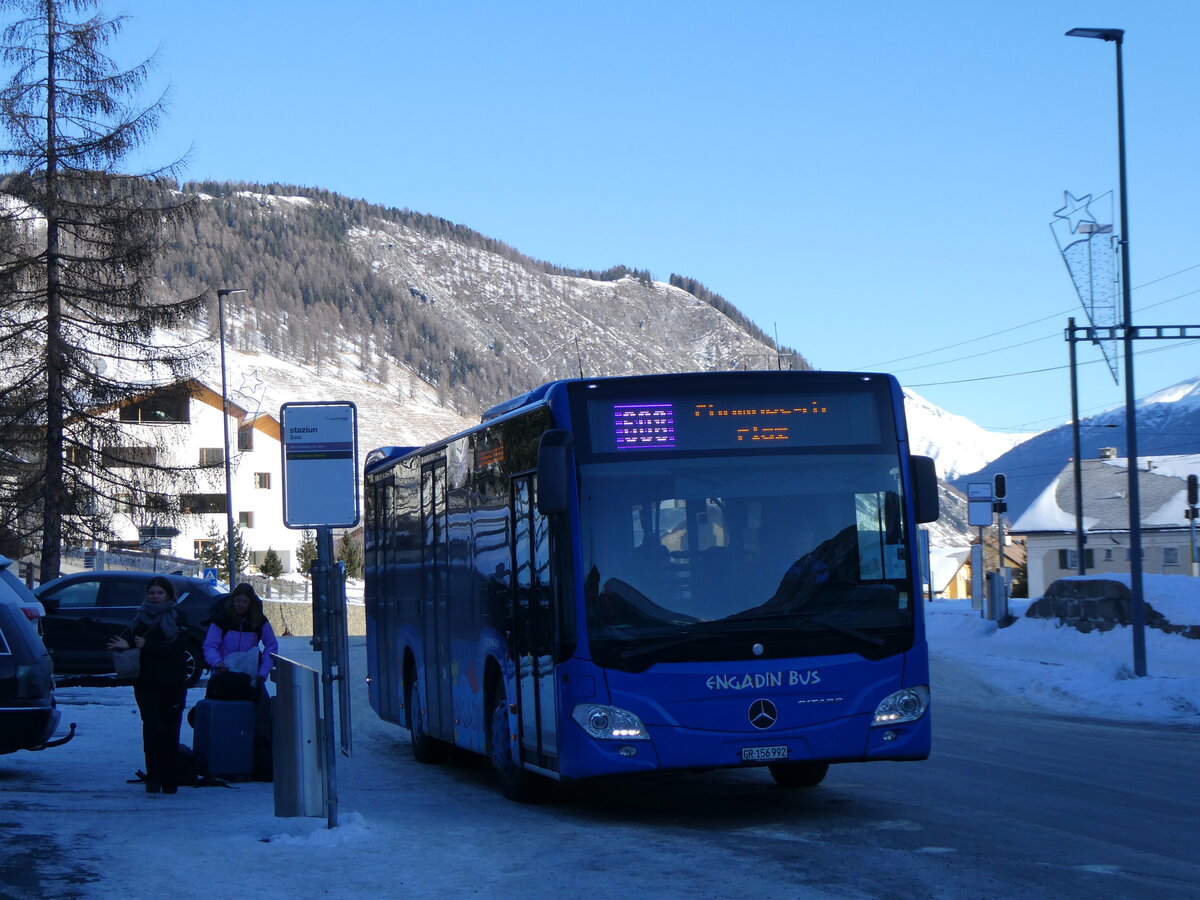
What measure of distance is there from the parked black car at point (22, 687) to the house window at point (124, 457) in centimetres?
2330

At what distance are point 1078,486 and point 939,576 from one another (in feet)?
194

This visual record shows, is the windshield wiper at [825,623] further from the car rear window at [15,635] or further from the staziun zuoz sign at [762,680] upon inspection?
the car rear window at [15,635]

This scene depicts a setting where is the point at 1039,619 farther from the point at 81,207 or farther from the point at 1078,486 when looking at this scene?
the point at 81,207

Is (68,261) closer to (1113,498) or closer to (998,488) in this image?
(998,488)

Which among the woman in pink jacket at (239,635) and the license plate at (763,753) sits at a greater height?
the woman in pink jacket at (239,635)

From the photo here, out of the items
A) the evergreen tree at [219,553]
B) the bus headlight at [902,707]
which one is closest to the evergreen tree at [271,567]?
the evergreen tree at [219,553]

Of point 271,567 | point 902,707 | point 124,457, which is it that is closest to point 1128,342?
point 902,707

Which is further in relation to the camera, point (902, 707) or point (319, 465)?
point (902, 707)

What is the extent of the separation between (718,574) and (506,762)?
266 cm

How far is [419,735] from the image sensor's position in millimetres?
15617

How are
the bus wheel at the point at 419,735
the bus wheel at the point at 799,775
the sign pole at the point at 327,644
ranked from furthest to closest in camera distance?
1. the bus wheel at the point at 419,735
2. the bus wheel at the point at 799,775
3. the sign pole at the point at 327,644

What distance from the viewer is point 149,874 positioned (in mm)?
8602

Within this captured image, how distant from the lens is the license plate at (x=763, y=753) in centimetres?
1040

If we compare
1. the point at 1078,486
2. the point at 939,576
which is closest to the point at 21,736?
the point at 1078,486
